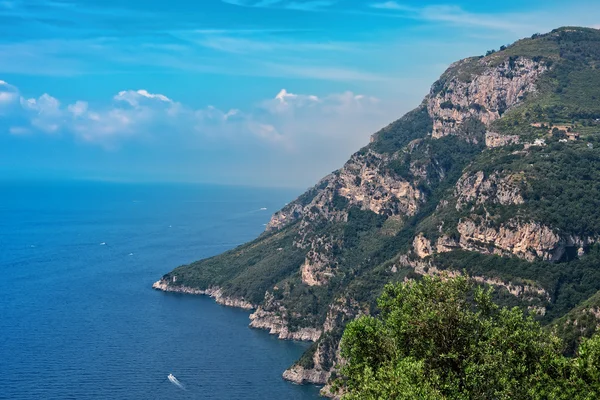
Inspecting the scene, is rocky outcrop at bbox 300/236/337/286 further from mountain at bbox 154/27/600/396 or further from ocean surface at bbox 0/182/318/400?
ocean surface at bbox 0/182/318/400

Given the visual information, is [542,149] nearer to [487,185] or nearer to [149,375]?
[487,185]

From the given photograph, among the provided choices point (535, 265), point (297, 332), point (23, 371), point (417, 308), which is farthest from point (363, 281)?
point (417, 308)

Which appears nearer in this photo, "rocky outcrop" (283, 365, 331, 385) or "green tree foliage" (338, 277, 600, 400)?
"green tree foliage" (338, 277, 600, 400)

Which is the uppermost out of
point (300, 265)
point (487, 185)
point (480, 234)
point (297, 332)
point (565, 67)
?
point (565, 67)

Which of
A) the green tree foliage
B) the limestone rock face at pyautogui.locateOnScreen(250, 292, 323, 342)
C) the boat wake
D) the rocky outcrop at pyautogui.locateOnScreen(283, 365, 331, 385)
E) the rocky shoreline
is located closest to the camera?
the green tree foliage

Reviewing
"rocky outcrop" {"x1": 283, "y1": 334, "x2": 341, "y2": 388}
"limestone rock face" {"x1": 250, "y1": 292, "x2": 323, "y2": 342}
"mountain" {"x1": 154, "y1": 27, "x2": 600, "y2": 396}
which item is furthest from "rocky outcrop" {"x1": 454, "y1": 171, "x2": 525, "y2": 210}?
"limestone rock face" {"x1": 250, "y1": 292, "x2": 323, "y2": 342}

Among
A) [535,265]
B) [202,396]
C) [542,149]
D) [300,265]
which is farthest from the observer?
[300,265]

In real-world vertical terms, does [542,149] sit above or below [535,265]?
above

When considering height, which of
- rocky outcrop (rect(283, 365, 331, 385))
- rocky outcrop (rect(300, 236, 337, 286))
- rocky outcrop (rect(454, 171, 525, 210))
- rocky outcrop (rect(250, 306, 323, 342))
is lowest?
rocky outcrop (rect(283, 365, 331, 385))
